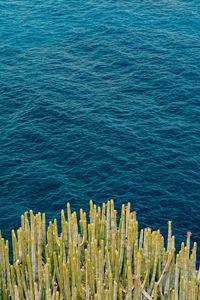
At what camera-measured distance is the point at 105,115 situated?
8306 centimetres

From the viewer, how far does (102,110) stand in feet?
277

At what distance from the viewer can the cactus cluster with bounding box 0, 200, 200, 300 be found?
28.7 m

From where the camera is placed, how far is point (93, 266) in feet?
98.6

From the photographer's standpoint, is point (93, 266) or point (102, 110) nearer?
point (93, 266)

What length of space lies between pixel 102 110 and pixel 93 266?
56.2 m

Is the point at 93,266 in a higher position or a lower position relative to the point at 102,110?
lower

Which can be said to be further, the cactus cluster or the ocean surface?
the ocean surface

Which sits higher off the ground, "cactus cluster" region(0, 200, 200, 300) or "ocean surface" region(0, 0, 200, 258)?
"ocean surface" region(0, 0, 200, 258)

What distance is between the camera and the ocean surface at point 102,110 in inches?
2574

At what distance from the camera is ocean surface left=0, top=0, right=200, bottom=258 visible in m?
65.4

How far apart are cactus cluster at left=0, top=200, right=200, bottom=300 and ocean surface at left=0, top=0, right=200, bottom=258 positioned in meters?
28.4

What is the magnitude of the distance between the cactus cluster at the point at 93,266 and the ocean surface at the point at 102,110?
28.4 m

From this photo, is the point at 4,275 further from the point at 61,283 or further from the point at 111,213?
the point at 111,213

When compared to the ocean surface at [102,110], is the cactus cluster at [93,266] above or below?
below
